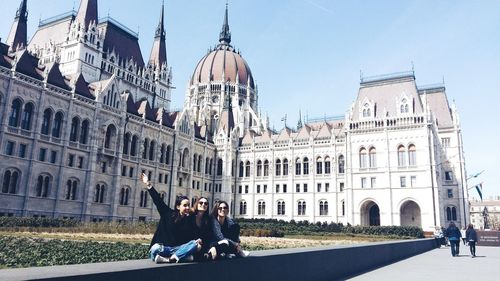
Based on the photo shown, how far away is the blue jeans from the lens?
6.55m

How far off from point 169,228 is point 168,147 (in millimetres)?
54082

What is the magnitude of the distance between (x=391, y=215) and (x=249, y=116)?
40.7m

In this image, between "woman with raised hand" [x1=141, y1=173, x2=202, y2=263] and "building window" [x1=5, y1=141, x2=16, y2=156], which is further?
"building window" [x1=5, y1=141, x2=16, y2=156]

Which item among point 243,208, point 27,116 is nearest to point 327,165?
point 243,208

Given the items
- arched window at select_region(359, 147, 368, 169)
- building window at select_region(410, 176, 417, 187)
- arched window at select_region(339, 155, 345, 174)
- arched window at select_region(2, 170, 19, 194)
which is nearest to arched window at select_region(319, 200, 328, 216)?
arched window at select_region(339, 155, 345, 174)

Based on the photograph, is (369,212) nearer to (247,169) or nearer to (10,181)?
(247,169)

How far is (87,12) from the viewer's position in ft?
196

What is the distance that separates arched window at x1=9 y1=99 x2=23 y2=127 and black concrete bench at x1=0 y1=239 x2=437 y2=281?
38.3m

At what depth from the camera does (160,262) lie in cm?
627

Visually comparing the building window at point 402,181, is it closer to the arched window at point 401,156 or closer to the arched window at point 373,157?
the arched window at point 401,156

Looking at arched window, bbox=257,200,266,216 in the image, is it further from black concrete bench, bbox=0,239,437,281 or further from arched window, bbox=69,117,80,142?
black concrete bench, bbox=0,239,437,281

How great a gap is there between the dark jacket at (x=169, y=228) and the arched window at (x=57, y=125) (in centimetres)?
4103

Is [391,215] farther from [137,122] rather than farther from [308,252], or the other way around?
[308,252]

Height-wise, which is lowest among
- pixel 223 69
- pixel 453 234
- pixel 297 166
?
pixel 453 234
